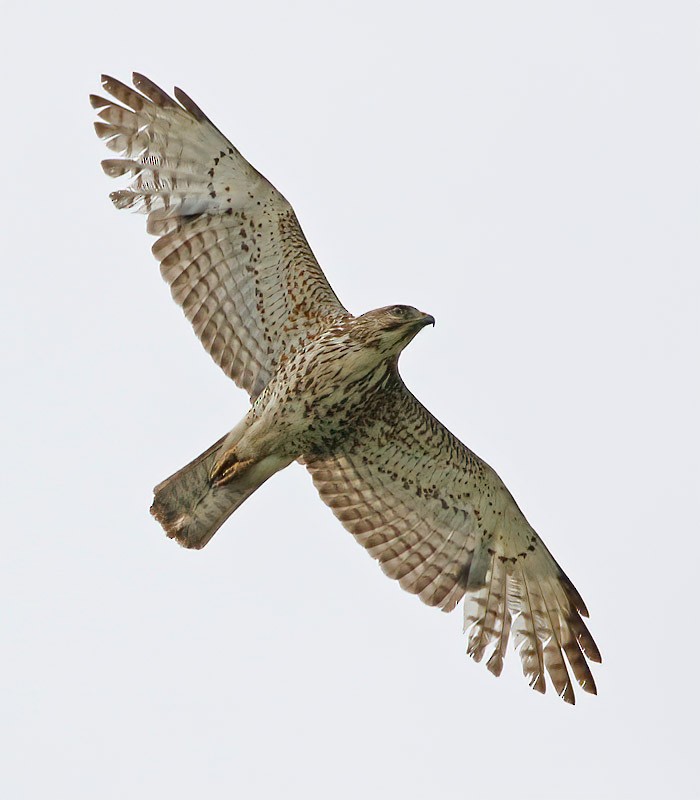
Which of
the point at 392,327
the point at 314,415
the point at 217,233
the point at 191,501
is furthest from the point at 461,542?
the point at 217,233

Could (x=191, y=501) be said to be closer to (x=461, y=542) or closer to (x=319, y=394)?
(x=319, y=394)

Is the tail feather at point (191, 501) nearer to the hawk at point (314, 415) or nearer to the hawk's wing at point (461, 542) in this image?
the hawk at point (314, 415)

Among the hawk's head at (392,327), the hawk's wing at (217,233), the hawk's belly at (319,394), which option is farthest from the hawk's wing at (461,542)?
the hawk's wing at (217,233)

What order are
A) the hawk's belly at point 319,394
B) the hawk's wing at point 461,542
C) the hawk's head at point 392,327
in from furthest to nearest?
the hawk's wing at point 461,542 → the hawk's belly at point 319,394 → the hawk's head at point 392,327

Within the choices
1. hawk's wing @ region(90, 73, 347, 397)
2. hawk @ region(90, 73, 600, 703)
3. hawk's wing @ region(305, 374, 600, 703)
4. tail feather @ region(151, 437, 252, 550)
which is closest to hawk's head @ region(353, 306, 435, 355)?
hawk @ region(90, 73, 600, 703)

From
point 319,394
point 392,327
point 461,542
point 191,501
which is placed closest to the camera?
point 392,327

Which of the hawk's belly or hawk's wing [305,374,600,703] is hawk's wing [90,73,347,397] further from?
hawk's wing [305,374,600,703]
